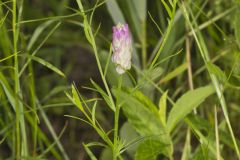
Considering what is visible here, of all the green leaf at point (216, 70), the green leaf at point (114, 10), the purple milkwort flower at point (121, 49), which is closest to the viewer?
the purple milkwort flower at point (121, 49)

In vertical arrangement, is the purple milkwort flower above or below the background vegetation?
above

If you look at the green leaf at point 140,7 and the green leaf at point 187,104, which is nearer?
the green leaf at point 187,104

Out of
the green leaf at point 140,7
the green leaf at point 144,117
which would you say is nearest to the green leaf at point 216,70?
the green leaf at point 144,117

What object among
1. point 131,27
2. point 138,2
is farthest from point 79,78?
point 138,2

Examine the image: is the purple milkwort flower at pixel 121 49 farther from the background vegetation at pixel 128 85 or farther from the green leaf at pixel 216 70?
the green leaf at pixel 216 70

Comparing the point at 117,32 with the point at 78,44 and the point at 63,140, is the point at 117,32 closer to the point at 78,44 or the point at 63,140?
the point at 63,140

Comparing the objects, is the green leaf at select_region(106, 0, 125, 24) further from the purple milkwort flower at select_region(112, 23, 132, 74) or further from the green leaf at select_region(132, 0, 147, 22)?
the purple milkwort flower at select_region(112, 23, 132, 74)

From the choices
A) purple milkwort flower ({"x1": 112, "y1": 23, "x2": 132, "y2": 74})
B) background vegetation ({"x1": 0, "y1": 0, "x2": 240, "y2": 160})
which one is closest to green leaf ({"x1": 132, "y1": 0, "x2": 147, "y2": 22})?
background vegetation ({"x1": 0, "y1": 0, "x2": 240, "y2": 160})
